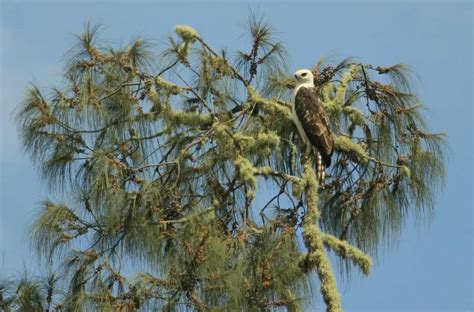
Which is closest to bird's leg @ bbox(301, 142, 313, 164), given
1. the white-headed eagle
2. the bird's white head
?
the white-headed eagle

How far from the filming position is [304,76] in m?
6.34

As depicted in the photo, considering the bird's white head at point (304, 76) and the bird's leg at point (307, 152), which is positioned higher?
the bird's white head at point (304, 76)

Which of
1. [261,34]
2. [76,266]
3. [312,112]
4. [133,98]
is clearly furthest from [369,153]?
[76,266]

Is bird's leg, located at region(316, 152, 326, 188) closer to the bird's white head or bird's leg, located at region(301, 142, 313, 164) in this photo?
bird's leg, located at region(301, 142, 313, 164)

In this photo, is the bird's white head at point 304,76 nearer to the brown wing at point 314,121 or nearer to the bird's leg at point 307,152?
the brown wing at point 314,121

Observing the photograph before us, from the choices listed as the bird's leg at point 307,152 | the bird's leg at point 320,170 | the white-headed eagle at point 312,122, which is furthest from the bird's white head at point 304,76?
the bird's leg at point 320,170

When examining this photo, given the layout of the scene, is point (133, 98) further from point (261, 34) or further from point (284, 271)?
point (284, 271)

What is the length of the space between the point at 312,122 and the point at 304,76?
42 centimetres

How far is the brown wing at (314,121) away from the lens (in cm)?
598

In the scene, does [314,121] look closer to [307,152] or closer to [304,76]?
[307,152]

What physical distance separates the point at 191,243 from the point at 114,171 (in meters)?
0.60

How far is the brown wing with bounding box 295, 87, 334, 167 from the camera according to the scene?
598cm

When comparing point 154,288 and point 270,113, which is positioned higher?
point 270,113

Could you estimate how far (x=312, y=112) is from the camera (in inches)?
236
